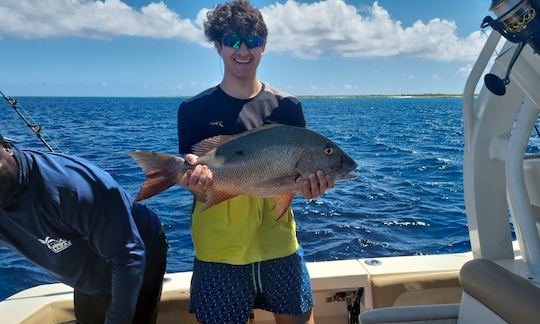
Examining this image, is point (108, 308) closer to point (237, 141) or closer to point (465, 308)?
point (237, 141)

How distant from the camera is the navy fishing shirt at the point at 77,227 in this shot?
240 centimetres

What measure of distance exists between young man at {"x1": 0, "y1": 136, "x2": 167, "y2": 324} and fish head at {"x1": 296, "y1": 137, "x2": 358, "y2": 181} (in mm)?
1096

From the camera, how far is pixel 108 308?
2.90 m

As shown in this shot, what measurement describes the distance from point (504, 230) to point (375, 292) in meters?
1.40

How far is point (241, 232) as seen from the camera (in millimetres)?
3041

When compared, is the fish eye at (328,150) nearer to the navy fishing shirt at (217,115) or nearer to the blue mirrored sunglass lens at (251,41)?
the navy fishing shirt at (217,115)

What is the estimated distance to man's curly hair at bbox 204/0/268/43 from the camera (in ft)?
10.1

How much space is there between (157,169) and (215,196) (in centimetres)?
39

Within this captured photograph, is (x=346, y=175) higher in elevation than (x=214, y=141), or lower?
lower

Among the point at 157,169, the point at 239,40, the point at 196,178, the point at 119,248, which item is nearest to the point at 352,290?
the point at 196,178

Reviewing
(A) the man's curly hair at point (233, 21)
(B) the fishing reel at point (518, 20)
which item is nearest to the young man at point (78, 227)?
(A) the man's curly hair at point (233, 21)

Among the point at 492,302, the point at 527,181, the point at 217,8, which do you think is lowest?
the point at 492,302

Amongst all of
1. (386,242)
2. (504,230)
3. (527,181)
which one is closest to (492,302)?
(504,230)

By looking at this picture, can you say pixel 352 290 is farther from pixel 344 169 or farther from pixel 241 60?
pixel 241 60
